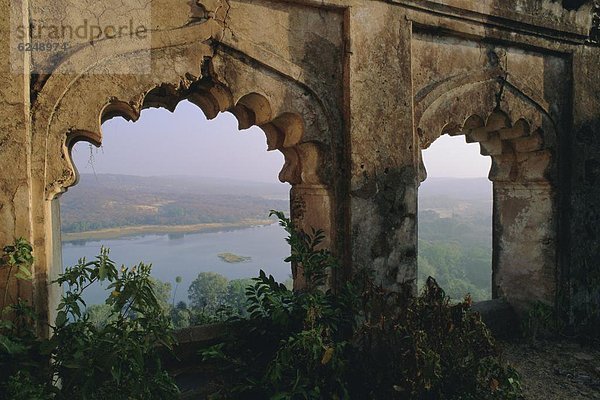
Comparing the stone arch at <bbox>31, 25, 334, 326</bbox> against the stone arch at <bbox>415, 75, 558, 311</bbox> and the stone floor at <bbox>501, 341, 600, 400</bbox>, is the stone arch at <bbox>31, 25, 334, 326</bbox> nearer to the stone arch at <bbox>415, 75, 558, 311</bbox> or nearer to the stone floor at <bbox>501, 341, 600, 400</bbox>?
the stone arch at <bbox>415, 75, 558, 311</bbox>

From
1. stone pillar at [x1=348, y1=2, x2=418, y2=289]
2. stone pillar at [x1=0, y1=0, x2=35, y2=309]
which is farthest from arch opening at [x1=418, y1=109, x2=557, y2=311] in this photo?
stone pillar at [x1=0, y1=0, x2=35, y2=309]

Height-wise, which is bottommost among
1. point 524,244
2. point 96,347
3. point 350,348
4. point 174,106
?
point 350,348

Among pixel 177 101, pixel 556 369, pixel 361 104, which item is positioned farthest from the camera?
pixel 556 369

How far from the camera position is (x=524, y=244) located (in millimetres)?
5035

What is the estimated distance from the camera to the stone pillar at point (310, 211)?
3600 millimetres

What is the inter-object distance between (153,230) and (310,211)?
51.6 m

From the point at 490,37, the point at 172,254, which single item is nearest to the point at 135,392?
the point at 490,37

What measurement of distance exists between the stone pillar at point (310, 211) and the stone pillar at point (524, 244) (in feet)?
8.72

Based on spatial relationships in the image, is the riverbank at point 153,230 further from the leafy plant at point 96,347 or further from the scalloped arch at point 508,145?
the leafy plant at point 96,347

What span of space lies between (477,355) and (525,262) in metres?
2.37

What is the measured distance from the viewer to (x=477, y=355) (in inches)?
122

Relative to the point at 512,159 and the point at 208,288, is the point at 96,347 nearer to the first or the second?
the point at 512,159

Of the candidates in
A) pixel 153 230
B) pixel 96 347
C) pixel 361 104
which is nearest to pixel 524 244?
pixel 361 104

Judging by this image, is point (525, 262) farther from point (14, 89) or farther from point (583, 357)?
point (14, 89)
